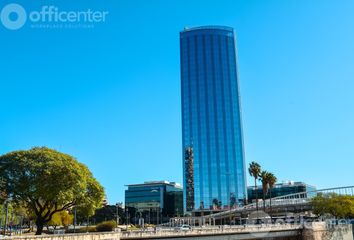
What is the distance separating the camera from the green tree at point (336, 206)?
122606 millimetres

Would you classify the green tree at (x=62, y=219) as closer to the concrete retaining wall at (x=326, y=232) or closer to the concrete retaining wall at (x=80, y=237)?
the concrete retaining wall at (x=326, y=232)

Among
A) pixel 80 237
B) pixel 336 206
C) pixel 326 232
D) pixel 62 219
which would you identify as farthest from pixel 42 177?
pixel 336 206

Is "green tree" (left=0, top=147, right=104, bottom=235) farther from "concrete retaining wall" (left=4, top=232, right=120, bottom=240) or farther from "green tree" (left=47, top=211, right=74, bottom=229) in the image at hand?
"green tree" (left=47, top=211, right=74, bottom=229)

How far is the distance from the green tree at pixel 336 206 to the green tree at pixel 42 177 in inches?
3367

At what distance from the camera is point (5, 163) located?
63562 millimetres

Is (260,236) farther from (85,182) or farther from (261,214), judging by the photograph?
(261,214)

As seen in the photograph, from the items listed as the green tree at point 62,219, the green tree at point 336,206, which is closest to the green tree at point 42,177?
the green tree at point 62,219

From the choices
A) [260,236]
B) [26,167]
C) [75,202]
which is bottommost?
[260,236]

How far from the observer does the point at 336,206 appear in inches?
4838

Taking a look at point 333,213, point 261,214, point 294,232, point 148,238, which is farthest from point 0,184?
point 333,213

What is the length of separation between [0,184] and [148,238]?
2605 cm

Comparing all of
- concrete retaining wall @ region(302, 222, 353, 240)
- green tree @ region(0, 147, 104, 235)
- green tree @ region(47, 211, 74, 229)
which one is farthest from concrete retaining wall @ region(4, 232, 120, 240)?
green tree @ region(47, 211, 74, 229)

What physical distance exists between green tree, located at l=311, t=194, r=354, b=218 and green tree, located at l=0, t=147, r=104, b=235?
85525 millimetres

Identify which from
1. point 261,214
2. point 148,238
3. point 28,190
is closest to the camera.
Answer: point 148,238
